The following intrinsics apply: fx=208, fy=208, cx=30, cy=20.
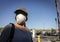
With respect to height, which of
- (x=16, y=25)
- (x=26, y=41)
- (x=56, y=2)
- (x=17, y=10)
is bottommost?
(x=26, y=41)

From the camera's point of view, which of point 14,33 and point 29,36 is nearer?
point 14,33

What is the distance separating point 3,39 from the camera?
2.61 meters

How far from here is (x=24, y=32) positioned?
2.81 meters

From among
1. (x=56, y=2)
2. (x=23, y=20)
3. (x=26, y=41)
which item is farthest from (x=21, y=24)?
(x=56, y=2)

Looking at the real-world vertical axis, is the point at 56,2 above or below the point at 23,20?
above

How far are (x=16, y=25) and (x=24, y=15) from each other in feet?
0.64

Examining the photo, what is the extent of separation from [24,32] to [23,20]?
0.54 ft

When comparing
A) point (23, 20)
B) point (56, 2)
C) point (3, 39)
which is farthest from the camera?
point (56, 2)

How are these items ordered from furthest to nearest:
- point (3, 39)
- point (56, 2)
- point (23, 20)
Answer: point (56, 2) < point (23, 20) < point (3, 39)

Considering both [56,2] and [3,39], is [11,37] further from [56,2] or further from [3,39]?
[56,2]

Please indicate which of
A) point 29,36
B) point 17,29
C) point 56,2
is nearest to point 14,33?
point 17,29

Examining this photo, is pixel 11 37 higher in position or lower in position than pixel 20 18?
lower

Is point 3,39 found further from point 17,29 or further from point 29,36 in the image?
point 29,36

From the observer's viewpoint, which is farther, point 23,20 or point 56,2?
point 56,2
